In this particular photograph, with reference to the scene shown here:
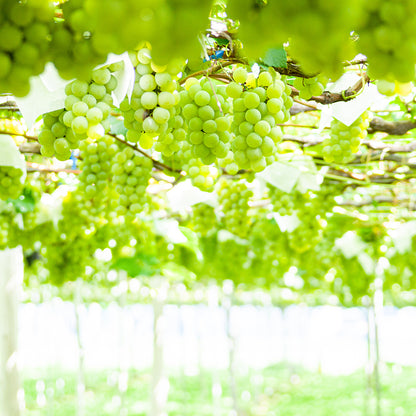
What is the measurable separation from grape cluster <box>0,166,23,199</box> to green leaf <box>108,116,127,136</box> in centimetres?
39

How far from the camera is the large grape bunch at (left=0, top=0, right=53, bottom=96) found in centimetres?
52

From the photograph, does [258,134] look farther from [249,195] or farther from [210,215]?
[210,215]

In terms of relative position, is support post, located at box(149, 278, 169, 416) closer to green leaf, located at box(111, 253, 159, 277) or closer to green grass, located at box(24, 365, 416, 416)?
green leaf, located at box(111, 253, 159, 277)

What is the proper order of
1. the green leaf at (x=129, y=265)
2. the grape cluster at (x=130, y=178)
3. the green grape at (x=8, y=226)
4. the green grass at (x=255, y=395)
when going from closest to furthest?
the grape cluster at (x=130, y=178) < the green grape at (x=8, y=226) < the green leaf at (x=129, y=265) < the green grass at (x=255, y=395)

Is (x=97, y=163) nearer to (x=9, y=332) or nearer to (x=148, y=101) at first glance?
(x=148, y=101)

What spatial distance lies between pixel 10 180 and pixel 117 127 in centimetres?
47

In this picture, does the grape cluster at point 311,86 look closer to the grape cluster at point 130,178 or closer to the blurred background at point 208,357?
the grape cluster at point 130,178

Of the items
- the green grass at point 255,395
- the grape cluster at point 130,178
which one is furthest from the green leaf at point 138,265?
the green grass at point 255,395

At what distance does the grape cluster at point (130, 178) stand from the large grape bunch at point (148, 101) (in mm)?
1179

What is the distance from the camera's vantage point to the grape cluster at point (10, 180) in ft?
6.96

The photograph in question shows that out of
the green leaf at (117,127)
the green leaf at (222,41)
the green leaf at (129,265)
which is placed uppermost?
the green leaf at (117,127)

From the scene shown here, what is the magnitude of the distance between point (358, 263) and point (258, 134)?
5371mm

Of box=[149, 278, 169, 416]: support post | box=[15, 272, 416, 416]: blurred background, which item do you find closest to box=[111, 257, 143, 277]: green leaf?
box=[15, 272, 416, 416]: blurred background

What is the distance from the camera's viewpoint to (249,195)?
10.7 ft
